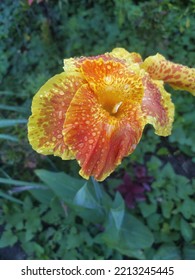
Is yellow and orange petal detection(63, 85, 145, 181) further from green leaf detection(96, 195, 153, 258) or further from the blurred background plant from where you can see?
green leaf detection(96, 195, 153, 258)

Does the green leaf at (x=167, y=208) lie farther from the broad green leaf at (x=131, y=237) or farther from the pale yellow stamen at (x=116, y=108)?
the pale yellow stamen at (x=116, y=108)

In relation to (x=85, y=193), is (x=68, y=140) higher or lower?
higher

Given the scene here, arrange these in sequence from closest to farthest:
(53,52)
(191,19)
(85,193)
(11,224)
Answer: (85,193)
(11,224)
(191,19)
(53,52)

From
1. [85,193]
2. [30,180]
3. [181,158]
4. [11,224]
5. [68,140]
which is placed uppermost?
[68,140]

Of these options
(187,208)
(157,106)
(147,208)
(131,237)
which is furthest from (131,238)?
(157,106)
